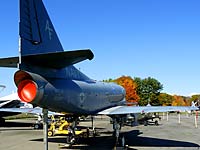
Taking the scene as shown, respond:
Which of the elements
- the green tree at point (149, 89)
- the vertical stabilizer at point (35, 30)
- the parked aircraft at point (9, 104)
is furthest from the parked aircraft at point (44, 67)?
the green tree at point (149, 89)

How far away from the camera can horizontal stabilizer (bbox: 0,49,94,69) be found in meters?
10.4

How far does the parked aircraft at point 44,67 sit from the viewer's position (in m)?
11.4

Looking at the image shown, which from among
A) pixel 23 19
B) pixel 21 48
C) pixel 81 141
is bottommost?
pixel 81 141

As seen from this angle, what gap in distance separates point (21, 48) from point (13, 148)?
23.5ft

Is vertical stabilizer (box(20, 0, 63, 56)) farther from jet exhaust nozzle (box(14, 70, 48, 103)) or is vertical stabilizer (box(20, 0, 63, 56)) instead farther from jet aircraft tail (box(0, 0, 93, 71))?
jet exhaust nozzle (box(14, 70, 48, 103))

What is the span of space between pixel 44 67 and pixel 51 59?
937mm

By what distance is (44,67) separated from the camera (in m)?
12.5

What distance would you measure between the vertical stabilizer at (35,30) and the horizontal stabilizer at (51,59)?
0.40 metres

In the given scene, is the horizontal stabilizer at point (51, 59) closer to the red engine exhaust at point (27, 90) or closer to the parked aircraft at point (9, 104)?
the red engine exhaust at point (27, 90)

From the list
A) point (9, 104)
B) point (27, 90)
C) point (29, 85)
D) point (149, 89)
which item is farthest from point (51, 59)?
point (149, 89)

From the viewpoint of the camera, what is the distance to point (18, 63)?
11.4 meters

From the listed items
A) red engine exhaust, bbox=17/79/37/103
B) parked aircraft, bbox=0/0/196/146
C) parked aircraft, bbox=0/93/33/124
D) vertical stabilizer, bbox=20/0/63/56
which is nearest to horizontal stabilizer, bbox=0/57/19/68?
parked aircraft, bbox=0/0/196/146

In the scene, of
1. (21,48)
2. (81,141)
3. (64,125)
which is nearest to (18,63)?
(21,48)

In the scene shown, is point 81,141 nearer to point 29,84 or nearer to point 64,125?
point 64,125
